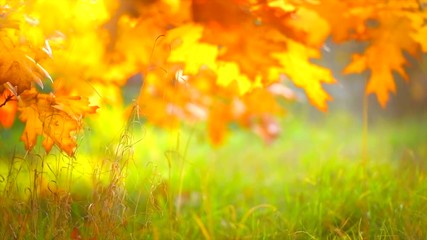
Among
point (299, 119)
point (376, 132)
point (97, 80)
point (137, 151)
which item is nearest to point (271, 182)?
point (137, 151)

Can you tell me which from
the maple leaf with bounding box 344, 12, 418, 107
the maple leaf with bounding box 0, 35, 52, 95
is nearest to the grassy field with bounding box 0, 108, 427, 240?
the maple leaf with bounding box 0, 35, 52, 95

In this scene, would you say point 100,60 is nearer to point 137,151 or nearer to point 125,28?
point 125,28

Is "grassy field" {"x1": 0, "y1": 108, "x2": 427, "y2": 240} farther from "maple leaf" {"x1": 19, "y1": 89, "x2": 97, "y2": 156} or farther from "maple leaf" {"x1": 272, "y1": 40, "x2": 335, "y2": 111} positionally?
"maple leaf" {"x1": 272, "y1": 40, "x2": 335, "y2": 111}

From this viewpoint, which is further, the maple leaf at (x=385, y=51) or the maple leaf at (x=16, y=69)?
the maple leaf at (x=385, y=51)

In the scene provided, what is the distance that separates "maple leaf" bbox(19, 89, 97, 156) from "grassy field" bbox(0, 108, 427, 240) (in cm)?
5

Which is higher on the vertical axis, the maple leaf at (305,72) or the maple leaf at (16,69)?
the maple leaf at (16,69)

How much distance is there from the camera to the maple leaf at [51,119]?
1.46 meters

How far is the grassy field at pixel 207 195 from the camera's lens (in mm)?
1465

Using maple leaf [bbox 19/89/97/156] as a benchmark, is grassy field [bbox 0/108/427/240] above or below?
below

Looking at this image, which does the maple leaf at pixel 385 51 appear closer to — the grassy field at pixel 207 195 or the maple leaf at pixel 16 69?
the grassy field at pixel 207 195

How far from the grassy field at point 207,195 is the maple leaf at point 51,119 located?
5cm

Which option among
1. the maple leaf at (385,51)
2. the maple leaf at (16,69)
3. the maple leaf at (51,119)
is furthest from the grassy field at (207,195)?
the maple leaf at (385,51)

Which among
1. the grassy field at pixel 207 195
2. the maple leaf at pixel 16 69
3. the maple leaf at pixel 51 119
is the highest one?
the maple leaf at pixel 16 69

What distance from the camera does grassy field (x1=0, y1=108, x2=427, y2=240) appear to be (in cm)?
146
